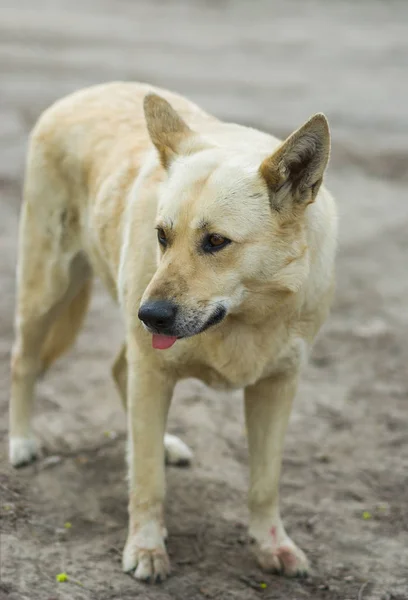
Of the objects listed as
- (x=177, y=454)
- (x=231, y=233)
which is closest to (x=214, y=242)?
(x=231, y=233)

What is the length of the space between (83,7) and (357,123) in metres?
6.69

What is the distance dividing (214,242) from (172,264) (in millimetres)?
175

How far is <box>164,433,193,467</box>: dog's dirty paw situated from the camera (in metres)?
5.25

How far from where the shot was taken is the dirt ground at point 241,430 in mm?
4336

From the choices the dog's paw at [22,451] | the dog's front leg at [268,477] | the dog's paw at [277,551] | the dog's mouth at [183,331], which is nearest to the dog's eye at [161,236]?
the dog's mouth at [183,331]

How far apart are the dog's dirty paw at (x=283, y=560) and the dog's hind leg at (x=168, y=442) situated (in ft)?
3.15

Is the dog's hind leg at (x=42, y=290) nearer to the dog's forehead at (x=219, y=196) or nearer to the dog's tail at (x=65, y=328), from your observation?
the dog's tail at (x=65, y=328)

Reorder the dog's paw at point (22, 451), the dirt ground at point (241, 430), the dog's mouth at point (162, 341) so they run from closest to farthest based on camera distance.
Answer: the dog's mouth at point (162, 341)
the dirt ground at point (241, 430)
the dog's paw at point (22, 451)

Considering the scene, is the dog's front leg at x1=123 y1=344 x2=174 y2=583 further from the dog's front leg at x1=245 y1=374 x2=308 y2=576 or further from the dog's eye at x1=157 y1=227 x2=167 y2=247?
the dog's eye at x1=157 y1=227 x2=167 y2=247

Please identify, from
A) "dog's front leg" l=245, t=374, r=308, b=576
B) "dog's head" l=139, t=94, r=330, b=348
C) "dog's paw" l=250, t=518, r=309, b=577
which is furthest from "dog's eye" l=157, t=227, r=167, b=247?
"dog's paw" l=250, t=518, r=309, b=577

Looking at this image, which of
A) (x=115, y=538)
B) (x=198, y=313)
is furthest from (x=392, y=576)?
(x=198, y=313)

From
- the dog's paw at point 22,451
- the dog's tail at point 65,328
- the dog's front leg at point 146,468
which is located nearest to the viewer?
the dog's front leg at point 146,468

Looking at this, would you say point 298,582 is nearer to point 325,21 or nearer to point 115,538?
point 115,538

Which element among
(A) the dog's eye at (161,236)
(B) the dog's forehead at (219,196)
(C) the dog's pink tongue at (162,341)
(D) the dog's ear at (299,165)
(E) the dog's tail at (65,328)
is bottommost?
(E) the dog's tail at (65,328)
